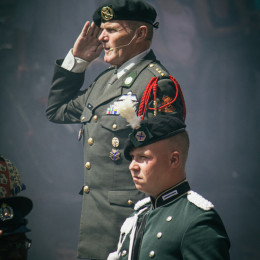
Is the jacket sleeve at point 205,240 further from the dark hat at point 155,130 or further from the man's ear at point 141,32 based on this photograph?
the man's ear at point 141,32

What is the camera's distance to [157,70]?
2828mm

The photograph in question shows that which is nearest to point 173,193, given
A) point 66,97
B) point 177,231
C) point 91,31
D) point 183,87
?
point 177,231

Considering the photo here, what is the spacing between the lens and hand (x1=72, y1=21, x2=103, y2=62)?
3.15 meters

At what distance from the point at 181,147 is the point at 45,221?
314 centimetres

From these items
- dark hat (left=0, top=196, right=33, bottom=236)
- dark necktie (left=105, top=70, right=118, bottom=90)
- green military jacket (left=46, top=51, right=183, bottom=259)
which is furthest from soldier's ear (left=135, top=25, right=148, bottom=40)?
dark hat (left=0, top=196, right=33, bottom=236)

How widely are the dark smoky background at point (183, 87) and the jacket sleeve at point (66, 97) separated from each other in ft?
6.73

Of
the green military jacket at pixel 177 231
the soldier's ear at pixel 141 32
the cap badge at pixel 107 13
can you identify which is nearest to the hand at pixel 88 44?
the cap badge at pixel 107 13

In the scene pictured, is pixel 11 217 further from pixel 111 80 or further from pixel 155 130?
pixel 111 80

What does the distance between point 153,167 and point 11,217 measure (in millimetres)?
653

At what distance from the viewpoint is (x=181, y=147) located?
82.6 inches

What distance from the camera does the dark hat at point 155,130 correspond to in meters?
2.06

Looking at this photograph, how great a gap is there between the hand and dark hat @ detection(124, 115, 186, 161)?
1173 mm

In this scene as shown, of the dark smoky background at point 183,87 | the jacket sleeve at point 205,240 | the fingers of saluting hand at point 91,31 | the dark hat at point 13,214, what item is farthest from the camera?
the dark smoky background at point 183,87

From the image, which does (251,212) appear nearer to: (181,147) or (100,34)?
(100,34)
